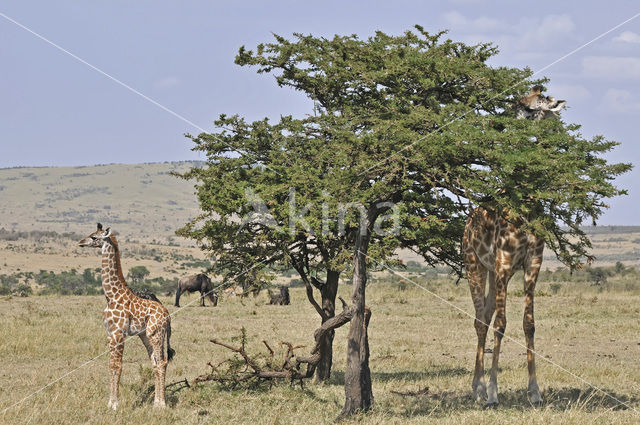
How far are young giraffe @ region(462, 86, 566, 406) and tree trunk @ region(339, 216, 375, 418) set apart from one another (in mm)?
2276

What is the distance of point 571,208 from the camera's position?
10445 mm

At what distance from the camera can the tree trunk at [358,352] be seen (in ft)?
36.8

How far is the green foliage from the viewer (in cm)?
1045

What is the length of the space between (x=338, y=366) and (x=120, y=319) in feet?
24.5

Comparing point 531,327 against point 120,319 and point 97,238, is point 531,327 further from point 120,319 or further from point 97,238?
point 97,238

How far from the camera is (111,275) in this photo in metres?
11.9

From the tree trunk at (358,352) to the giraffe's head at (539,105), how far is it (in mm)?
3365

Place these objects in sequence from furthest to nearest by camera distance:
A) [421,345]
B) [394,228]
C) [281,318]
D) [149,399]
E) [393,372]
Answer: [281,318]
[421,345]
[393,372]
[394,228]
[149,399]

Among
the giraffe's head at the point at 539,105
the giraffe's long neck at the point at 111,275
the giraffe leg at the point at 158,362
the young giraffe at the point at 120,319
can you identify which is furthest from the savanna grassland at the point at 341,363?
the giraffe's head at the point at 539,105

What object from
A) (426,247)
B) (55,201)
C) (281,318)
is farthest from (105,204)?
(426,247)

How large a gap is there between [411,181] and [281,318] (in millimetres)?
18088

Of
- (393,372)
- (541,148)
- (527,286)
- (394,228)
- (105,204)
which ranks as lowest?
(393,372)

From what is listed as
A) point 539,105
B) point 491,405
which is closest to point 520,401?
point 491,405

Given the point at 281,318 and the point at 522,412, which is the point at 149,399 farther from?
the point at 281,318
